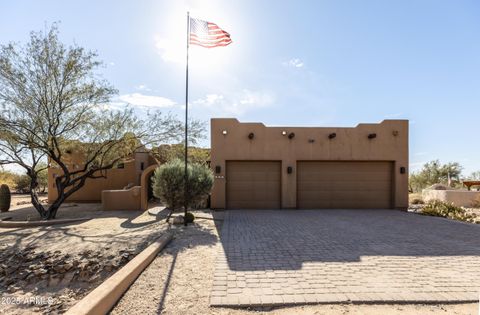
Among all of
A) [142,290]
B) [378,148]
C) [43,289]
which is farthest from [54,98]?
[378,148]

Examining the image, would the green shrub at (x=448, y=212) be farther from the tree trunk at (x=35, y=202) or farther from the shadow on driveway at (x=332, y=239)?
the tree trunk at (x=35, y=202)

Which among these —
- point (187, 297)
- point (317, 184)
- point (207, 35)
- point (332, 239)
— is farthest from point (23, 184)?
point (332, 239)

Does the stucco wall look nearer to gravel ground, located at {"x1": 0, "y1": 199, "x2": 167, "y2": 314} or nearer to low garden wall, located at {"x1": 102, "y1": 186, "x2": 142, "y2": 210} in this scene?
low garden wall, located at {"x1": 102, "y1": 186, "x2": 142, "y2": 210}

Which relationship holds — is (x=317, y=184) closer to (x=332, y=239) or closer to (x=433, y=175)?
(x=332, y=239)

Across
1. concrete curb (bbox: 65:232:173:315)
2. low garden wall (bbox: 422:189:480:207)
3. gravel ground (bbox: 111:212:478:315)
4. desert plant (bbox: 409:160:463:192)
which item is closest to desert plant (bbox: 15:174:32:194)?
gravel ground (bbox: 111:212:478:315)

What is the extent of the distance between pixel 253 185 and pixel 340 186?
423cm

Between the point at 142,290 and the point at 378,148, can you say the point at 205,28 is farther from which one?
the point at 378,148

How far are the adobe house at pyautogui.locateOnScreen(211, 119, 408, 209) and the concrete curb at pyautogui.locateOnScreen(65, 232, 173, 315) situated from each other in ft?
24.4

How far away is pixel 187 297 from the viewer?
364 cm

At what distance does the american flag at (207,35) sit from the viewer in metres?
8.69

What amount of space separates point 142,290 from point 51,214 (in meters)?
8.94

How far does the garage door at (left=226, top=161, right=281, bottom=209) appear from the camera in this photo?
1228cm

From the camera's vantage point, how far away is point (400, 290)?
378cm

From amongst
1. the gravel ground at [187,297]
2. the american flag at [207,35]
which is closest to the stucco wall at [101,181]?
the american flag at [207,35]
